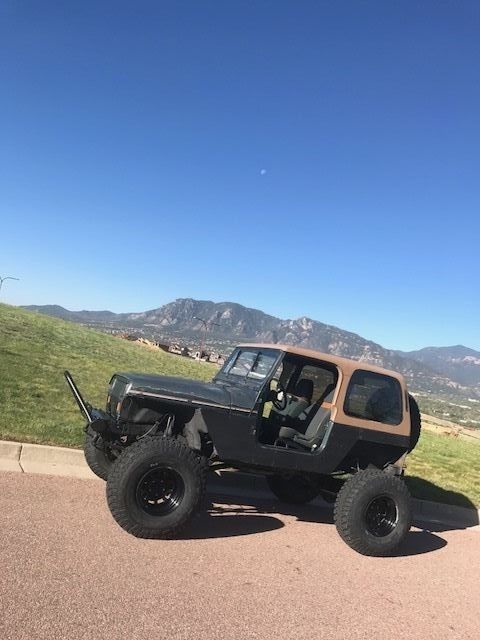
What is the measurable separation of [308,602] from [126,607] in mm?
1388

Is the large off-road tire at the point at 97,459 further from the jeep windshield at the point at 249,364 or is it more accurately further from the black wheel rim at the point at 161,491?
the jeep windshield at the point at 249,364

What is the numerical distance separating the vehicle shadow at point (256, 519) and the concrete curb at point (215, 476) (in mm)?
245

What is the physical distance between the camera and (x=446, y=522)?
7355 millimetres

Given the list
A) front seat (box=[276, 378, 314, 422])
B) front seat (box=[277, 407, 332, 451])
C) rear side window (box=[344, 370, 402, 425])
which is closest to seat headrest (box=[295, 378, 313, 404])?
front seat (box=[276, 378, 314, 422])

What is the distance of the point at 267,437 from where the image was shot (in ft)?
19.5

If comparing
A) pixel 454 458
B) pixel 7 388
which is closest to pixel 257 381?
pixel 7 388

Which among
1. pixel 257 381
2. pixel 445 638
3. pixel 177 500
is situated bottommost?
pixel 445 638

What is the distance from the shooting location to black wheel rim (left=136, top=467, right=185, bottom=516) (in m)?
4.84

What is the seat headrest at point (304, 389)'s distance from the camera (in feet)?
20.7

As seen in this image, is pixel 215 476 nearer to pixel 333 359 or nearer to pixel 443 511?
pixel 333 359

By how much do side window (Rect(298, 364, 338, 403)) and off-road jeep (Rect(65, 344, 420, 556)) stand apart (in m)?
0.01

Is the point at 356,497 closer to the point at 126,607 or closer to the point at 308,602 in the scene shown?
the point at 308,602

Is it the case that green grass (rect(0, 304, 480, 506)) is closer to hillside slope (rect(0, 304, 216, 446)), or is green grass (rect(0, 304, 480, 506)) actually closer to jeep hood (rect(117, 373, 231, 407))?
hillside slope (rect(0, 304, 216, 446))

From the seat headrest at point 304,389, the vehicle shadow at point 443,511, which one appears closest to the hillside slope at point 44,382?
the seat headrest at point 304,389
